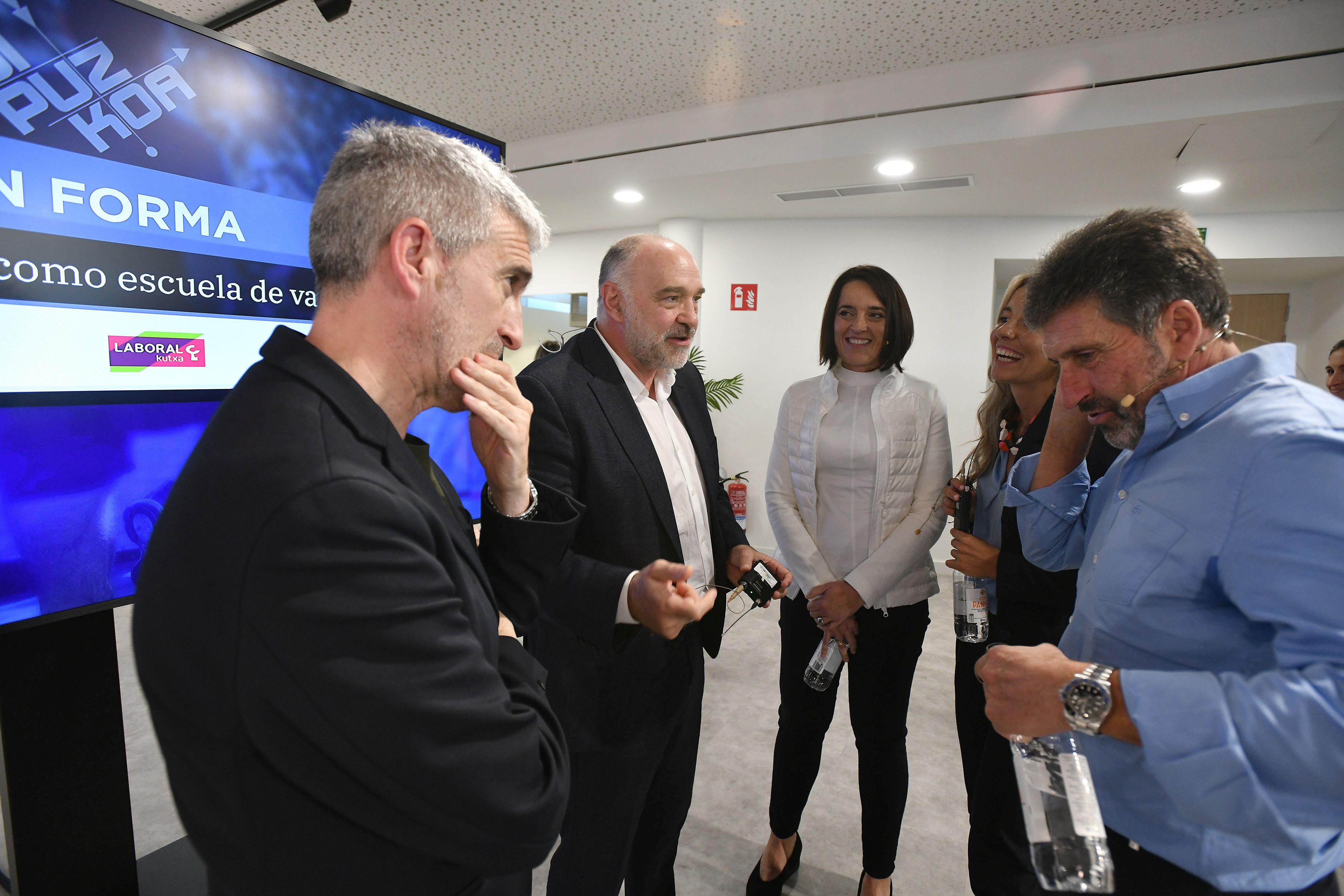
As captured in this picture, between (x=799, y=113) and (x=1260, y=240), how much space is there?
13.1 ft

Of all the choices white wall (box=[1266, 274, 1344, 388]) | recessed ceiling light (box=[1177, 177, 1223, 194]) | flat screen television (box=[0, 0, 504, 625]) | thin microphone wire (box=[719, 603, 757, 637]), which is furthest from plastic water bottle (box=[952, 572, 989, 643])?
white wall (box=[1266, 274, 1344, 388])

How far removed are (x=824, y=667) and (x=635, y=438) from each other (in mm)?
1017

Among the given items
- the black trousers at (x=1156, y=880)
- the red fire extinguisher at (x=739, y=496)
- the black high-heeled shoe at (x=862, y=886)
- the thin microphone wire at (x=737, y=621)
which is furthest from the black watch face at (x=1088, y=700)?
the red fire extinguisher at (x=739, y=496)

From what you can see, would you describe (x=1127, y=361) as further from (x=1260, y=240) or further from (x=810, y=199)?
(x=1260, y=240)

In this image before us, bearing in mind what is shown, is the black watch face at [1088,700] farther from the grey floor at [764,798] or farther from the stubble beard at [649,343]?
the grey floor at [764,798]

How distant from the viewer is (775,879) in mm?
2193

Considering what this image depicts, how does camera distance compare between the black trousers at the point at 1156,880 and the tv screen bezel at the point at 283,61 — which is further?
the tv screen bezel at the point at 283,61

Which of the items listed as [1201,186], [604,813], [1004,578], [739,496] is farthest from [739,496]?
[604,813]

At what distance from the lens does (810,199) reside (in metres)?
5.51

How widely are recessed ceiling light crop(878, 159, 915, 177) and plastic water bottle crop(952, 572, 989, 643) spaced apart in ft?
11.3

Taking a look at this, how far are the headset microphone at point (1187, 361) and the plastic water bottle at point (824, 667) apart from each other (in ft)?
4.16

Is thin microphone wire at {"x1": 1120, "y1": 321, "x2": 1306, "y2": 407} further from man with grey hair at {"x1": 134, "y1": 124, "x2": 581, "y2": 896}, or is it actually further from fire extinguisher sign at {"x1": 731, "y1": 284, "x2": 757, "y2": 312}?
fire extinguisher sign at {"x1": 731, "y1": 284, "x2": 757, "y2": 312}

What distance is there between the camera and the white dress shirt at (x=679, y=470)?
1799mm

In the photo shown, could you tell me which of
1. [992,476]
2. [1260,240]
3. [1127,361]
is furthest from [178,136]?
[1260,240]
